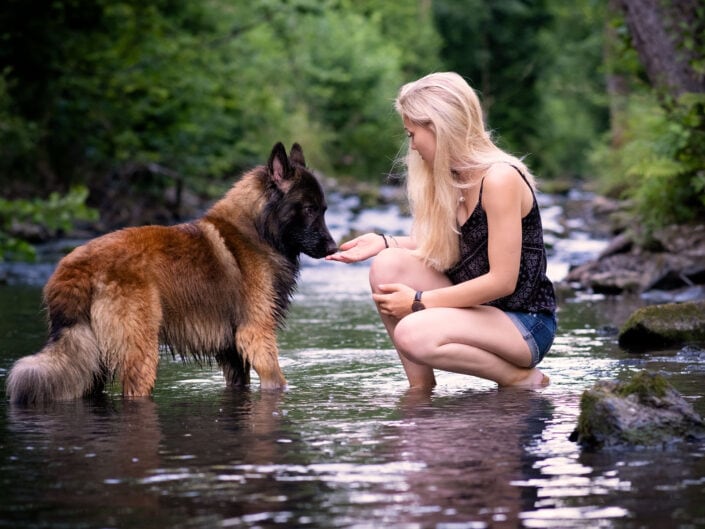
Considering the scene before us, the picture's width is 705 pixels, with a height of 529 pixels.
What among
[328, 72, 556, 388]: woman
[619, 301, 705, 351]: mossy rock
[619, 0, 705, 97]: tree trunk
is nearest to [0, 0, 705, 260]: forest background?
[619, 0, 705, 97]: tree trunk

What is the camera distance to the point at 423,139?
216 inches

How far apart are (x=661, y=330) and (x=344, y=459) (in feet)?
12.5

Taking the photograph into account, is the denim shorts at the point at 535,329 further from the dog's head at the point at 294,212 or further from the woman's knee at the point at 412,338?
the dog's head at the point at 294,212

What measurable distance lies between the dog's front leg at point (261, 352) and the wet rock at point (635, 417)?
84.1 inches

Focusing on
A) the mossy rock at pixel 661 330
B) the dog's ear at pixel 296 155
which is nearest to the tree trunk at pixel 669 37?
the mossy rock at pixel 661 330

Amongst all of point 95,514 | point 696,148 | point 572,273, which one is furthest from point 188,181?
point 95,514

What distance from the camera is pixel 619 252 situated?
1273 cm

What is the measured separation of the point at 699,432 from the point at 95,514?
2390 millimetres

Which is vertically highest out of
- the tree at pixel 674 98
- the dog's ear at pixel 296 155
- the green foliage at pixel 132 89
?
the green foliage at pixel 132 89

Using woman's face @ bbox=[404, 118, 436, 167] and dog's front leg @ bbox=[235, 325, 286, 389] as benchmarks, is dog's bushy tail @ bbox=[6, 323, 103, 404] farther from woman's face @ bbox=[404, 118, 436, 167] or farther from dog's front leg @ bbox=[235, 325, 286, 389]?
woman's face @ bbox=[404, 118, 436, 167]

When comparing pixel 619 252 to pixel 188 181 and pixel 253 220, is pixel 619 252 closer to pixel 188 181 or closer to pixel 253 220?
pixel 253 220

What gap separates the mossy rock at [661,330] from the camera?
7254 mm

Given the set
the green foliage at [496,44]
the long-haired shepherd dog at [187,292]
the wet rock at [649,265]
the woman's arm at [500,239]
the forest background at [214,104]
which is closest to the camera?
the woman's arm at [500,239]

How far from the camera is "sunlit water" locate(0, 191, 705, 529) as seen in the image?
334 cm
